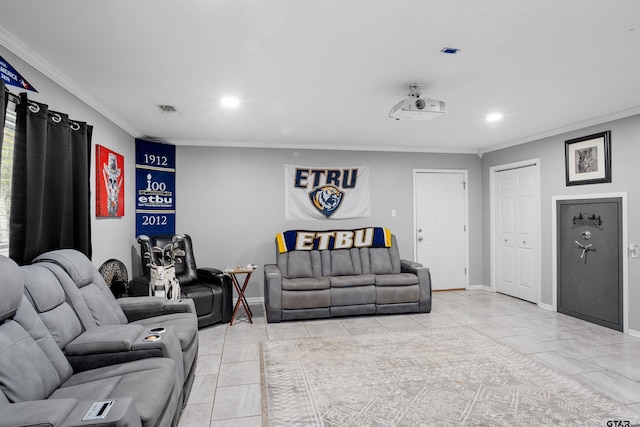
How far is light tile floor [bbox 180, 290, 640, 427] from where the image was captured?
8.21 feet

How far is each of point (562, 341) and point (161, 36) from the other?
176 inches

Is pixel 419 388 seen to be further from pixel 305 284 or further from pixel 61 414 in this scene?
pixel 61 414

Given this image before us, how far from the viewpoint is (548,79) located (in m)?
2.94

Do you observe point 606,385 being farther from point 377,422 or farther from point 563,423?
point 377,422

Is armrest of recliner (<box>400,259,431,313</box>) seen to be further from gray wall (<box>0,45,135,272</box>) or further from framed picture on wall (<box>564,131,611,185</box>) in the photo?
gray wall (<box>0,45,135,272</box>)

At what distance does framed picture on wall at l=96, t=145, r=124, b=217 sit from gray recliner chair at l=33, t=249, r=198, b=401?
1.15m

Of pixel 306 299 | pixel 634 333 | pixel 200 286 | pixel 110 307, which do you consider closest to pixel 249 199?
pixel 200 286

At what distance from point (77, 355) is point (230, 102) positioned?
2453 mm

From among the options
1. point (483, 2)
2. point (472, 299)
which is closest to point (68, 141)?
point (483, 2)

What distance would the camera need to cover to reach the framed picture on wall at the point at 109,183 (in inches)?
141

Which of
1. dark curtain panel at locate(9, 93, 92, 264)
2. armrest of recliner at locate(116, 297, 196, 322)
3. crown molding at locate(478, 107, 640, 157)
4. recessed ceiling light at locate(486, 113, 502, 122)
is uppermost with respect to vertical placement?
recessed ceiling light at locate(486, 113, 502, 122)

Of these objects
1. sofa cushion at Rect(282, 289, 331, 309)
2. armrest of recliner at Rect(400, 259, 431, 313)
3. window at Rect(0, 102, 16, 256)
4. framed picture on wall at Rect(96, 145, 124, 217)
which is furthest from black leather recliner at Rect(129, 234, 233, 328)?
armrest of recliner at Rect(400, 259, 431, 313)

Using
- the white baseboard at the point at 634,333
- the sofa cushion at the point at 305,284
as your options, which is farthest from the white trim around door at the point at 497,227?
the sofa cushion at the point at 305,284

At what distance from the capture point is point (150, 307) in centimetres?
293
